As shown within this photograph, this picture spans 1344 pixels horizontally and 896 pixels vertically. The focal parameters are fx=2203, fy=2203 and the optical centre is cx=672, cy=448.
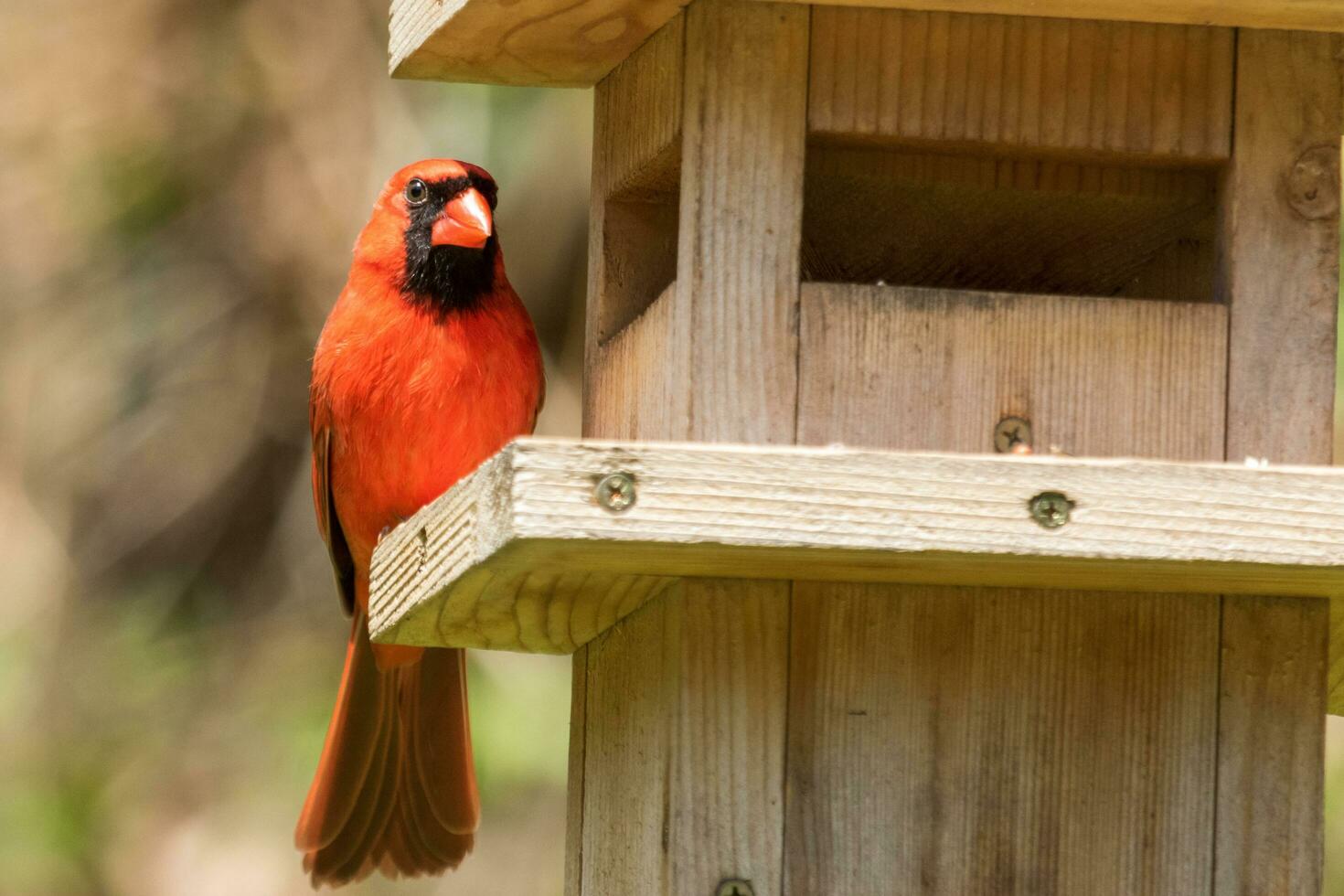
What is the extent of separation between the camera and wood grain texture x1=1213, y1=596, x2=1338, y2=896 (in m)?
2.73

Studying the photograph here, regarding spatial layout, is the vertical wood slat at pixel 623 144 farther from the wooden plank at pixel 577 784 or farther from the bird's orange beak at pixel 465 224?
the bird's orange beak at pixel 465 224

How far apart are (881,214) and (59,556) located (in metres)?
3.34

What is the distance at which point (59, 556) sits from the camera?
19.3 ft

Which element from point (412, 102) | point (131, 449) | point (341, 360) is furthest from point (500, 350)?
point (131, 449)

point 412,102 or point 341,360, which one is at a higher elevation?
point 412,102

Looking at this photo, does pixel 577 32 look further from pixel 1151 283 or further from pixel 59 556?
pixel 59 556

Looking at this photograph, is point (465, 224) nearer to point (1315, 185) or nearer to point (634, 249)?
point (634, 249)

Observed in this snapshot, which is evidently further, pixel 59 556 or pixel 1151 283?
pixel 59 556

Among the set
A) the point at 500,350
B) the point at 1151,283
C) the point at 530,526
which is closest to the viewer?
the point at 530,526

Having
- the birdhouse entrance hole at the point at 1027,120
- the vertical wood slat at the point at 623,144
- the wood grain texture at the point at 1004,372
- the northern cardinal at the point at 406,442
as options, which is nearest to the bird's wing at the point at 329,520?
the northern cardinal at the point at 406,442

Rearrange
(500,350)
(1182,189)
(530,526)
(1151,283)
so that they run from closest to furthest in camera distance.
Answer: (530,526)
(1182,189)
(1151,283)
(500,350)

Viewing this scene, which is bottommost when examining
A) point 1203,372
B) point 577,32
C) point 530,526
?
point 530,526

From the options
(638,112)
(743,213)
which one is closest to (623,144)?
(638,112)

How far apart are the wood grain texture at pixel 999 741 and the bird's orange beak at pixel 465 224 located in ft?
4.49
